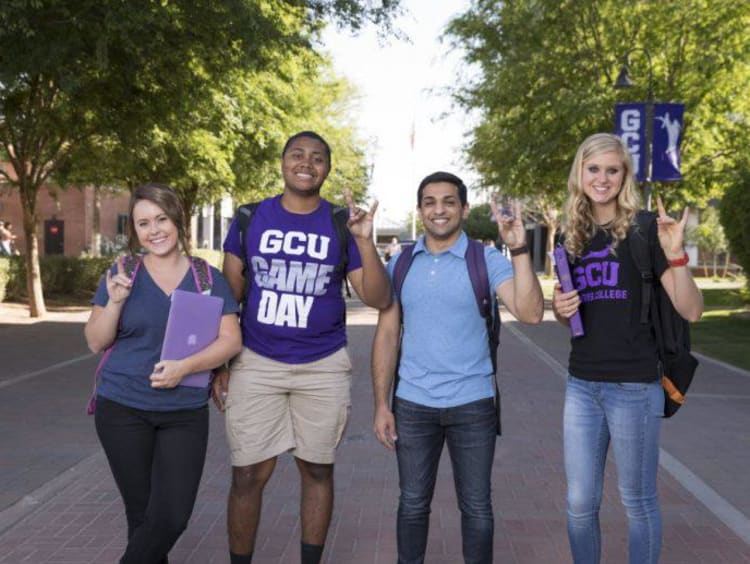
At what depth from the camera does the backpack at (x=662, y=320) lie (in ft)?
10.5

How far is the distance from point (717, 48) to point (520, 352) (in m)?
10.1

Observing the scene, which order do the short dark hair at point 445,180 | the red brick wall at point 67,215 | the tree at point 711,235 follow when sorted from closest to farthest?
the short dark hair at point 445,180 < the tree at point 711,235 < the red brick wall at point 67,215

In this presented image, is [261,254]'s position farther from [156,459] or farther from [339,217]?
[156,459]

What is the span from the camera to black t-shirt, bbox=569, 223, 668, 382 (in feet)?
10.6

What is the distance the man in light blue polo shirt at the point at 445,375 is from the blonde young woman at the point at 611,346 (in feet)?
0.72

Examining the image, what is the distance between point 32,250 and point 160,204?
1574cm

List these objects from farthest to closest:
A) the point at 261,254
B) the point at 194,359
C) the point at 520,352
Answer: the point at 520,352
the point at 261,254
the point at 194,359

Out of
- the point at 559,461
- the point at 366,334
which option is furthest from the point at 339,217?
the point at 366,334

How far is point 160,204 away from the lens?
3.42 metres

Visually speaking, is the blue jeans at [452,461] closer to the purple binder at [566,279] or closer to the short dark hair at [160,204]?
the purple binder at [566,279]

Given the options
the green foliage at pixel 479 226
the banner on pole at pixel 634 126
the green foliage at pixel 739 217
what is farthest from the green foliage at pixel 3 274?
the green foliage at pixel 479 226

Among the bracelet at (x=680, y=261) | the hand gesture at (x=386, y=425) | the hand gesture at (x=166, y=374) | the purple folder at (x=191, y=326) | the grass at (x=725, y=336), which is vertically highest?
the bracelet at (x=680, y=261)

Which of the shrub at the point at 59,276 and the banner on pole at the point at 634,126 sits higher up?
the banner on pole at the point at 634,126

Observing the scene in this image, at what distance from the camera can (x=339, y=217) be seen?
12.1 feet
